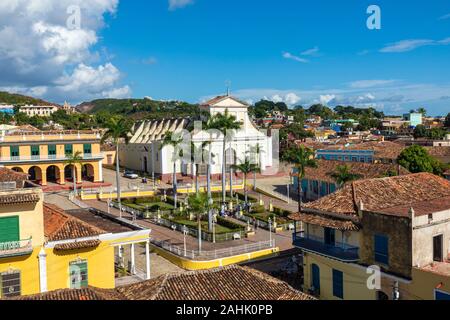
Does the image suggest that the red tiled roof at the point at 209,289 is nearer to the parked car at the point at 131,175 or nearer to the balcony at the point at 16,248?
the balcony at the point at 16,248

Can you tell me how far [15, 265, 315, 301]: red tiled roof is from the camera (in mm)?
15516

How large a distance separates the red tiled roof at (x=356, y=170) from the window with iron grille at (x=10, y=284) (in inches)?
1237

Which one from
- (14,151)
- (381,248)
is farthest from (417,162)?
(14,151)

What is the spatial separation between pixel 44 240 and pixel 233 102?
46.1 metres

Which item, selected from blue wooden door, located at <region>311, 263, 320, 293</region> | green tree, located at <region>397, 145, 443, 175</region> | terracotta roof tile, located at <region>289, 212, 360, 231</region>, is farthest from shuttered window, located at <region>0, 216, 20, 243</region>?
green tree, located at <region>397, 145, 443, 175</region>

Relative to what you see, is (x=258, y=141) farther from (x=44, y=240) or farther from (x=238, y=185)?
(x=44, y=240)

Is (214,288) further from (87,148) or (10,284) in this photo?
(87,148)

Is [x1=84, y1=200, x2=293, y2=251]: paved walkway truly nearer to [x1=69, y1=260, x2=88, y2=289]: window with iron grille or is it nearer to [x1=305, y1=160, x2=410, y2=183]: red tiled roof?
[x1=69, y1=260, x2=88, y2=289]: window with iron grille

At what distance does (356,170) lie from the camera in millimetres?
45469


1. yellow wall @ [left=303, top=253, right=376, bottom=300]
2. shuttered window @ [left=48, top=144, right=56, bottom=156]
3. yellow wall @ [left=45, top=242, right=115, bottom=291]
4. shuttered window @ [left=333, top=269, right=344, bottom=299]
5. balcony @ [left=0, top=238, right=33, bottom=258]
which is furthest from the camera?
shuttered window @ [left=48, top=144, right=56, bottom=156]

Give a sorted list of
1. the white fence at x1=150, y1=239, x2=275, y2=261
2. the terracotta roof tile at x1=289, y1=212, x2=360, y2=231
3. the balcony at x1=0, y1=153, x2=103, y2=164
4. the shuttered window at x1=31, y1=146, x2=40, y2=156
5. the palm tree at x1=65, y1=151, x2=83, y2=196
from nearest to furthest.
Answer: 1. the terracotta roof tile at x1=289, y1=212, x2=360, y2=231
2. the white fence at x1=150, y1=239, x2=275, y2=261
3. the palm tree at x1=65, y1=151, x2=83, y2=196
4. the balcony at x1=0, y1=153, x2=103, y2=164
5. the shuttered window at x1=31, y1=146, x2=40, y2=156

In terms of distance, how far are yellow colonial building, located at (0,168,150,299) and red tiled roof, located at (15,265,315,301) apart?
485cm

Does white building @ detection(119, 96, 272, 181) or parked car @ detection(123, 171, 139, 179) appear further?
white building @ detection(119, 96, 272, 181)

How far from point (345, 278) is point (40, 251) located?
13137 millimetres
